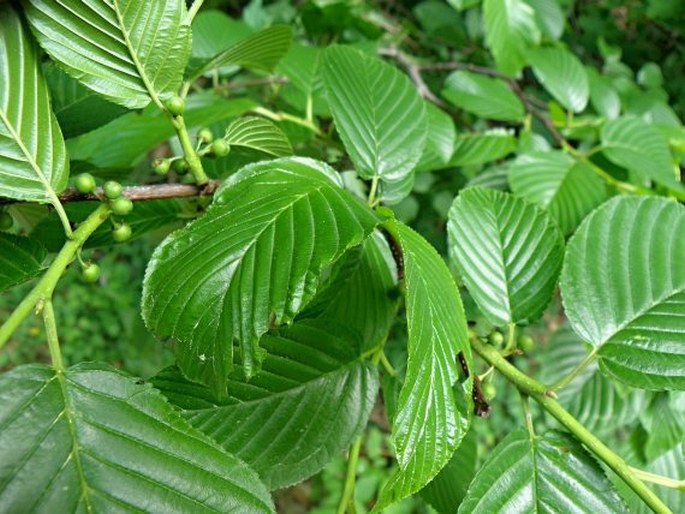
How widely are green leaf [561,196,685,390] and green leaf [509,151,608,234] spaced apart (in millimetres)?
291

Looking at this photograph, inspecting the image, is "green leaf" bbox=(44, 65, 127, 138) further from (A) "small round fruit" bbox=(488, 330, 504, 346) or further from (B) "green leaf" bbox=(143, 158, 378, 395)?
(A) "small round fruit" bbox=(488, 330, 504, 346)

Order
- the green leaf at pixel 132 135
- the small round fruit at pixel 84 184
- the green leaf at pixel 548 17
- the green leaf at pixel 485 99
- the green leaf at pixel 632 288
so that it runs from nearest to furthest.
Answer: the small round fruit at pixel 84 184 → the green leaf at pixel 632 288 → the green leaf at pixel 132 135 → the green leaf at pixel 485 99 → the green leaf at pixel 548 17

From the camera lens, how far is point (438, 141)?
113 centimetres

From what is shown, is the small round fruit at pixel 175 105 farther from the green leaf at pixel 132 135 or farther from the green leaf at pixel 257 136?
the green leaf at pixel 132 135

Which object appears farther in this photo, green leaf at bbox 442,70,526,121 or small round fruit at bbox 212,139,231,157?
green leaf at bbox 442,70,526,121

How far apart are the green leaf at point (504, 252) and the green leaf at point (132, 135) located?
0.43 metres

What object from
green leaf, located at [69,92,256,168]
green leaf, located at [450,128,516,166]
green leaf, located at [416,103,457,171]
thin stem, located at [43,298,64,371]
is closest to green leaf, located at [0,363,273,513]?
thin stem, located at [43,298,64,371]

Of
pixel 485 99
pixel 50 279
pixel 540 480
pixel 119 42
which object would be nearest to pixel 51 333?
pixel 50 279

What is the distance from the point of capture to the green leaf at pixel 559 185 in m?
1.06

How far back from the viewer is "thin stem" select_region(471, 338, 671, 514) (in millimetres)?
586

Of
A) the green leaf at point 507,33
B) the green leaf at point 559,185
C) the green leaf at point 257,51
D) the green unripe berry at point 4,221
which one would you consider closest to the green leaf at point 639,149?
the green leaf at point 559,185

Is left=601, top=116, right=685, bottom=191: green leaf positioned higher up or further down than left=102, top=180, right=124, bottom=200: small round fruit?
further down

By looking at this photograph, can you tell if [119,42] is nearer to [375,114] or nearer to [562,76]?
[375,114]

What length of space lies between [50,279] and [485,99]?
1.13 meters
